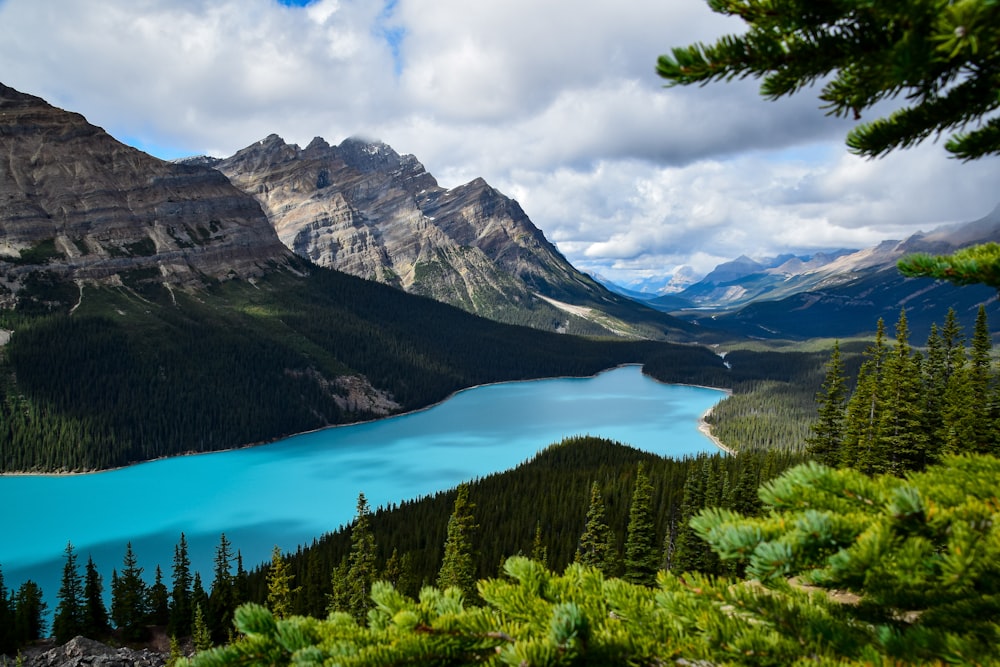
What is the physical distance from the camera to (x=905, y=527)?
2.60m

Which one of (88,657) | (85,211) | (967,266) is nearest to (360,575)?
(88,657)

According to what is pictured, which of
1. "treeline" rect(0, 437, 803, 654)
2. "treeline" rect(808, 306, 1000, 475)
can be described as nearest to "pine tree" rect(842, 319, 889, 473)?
"treeline" rect(808, 306, 1000, 475)

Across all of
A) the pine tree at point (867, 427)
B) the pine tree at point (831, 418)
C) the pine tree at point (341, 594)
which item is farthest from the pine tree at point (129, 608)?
the pine tree at point (867, 427)

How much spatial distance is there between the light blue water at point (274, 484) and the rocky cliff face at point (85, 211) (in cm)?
7483

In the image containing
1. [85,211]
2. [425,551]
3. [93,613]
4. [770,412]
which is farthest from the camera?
[85,211]

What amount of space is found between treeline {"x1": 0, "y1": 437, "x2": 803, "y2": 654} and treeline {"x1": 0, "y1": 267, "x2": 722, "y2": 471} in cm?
4960

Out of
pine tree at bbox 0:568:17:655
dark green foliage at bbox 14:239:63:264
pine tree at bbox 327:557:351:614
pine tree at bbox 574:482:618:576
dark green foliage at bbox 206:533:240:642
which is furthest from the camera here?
dark green foliage at bbox 14:239:63:264

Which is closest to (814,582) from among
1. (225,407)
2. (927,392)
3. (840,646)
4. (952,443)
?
(840,646)

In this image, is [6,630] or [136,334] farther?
[136,334]

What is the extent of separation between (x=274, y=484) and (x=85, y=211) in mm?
126889

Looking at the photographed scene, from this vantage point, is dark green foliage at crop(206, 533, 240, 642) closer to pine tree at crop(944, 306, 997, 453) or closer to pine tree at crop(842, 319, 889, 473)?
pine tree at crop(842, 319, 889, 473)

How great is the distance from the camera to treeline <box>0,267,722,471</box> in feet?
333

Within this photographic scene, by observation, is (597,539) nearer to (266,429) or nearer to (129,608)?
(129,608)

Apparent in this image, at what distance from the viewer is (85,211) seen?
165 meters
